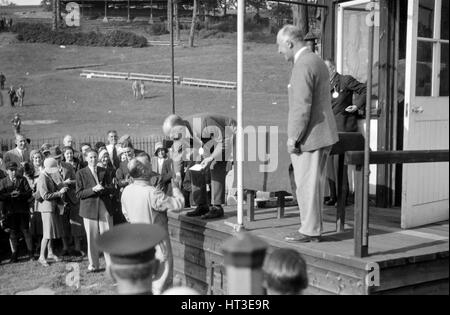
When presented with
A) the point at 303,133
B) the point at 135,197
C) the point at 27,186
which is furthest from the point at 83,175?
the point at 303,133

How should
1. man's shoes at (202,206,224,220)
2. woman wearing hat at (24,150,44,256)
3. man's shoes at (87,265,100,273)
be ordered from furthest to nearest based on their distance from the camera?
woman wearing hat at (24,150,44,256)
man's shoes at (87,265,100,273)
man's shoes at (202,206,224,220)

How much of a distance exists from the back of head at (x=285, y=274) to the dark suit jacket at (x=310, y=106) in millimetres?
2182

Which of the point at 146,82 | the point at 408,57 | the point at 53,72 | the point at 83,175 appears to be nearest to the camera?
the point at 408,57

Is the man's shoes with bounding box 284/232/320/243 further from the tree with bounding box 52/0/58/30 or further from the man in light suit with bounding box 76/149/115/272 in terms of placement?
the tree with bounding box 52/0/58/30

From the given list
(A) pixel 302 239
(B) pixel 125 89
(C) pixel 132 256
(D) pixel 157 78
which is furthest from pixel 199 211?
(D) pixel 157 78

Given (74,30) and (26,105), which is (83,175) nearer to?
(26,105)

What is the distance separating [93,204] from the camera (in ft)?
25.6

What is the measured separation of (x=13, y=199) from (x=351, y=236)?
17.3ft

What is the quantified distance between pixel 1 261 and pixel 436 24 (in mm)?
6795

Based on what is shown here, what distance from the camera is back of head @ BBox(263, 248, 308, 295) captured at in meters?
2.47

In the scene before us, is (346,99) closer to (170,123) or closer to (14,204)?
(170,123)

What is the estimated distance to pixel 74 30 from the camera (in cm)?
→ 5816

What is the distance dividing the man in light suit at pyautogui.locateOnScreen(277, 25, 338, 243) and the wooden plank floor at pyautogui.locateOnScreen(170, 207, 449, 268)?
0.27 meters

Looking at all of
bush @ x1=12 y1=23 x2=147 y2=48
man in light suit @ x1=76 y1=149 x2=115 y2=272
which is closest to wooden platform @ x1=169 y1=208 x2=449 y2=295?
man in light suit @ x1=76 y1=149 x2=115 y2=272
